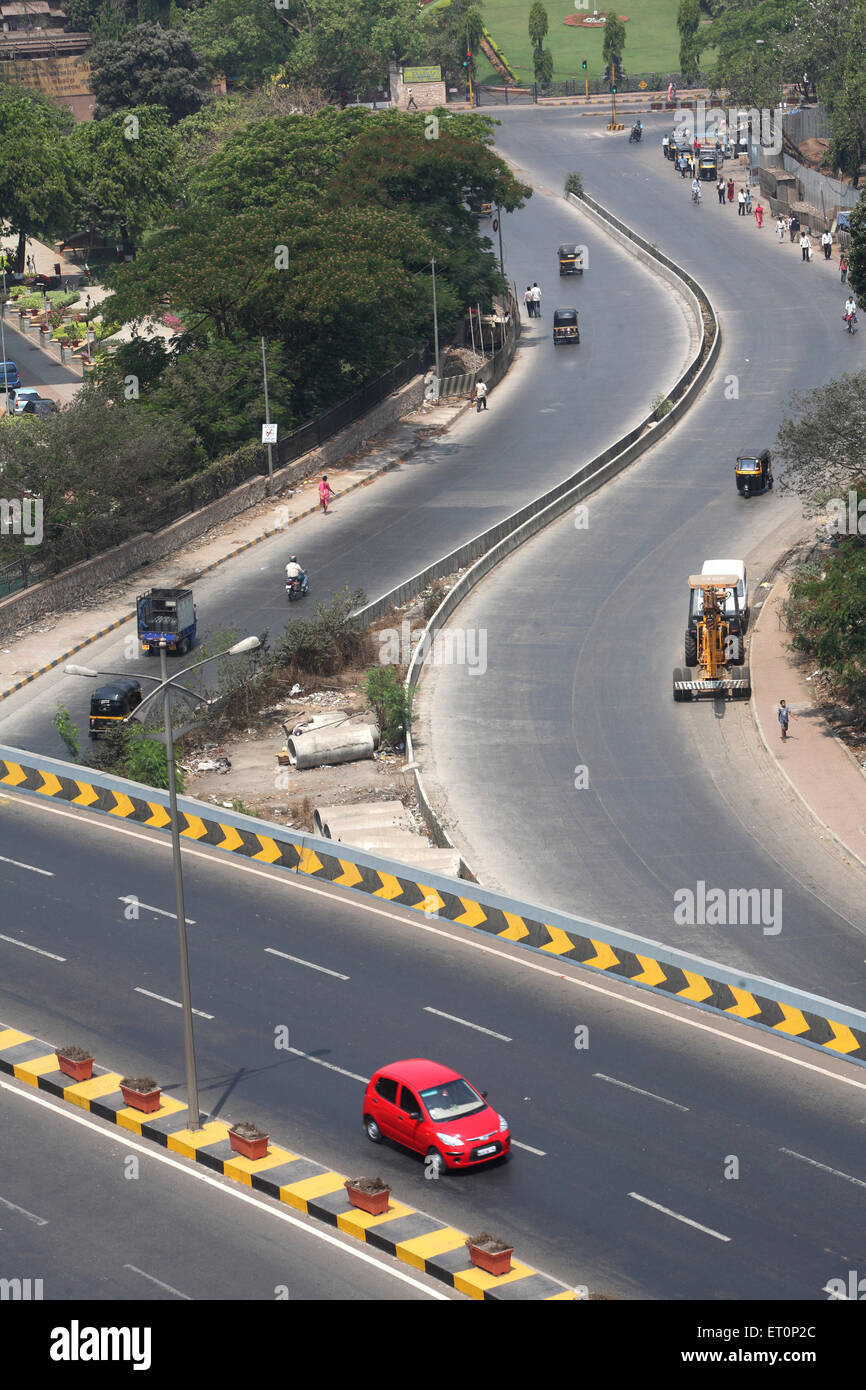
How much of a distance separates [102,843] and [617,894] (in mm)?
12950

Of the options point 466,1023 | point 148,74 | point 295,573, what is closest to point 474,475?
point 295,573

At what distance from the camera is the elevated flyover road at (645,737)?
4566 centimetres

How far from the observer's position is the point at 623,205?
137 metres

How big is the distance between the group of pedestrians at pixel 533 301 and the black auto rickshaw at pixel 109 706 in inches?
2450

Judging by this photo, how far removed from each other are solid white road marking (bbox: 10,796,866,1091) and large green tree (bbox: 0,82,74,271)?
8302 cm

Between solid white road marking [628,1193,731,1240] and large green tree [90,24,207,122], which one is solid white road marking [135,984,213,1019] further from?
large green tree [90,24,207,122]

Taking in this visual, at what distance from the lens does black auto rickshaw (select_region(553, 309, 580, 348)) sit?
105688mm

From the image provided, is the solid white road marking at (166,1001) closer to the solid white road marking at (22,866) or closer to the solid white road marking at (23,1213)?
the solid white road marking at (22,866)

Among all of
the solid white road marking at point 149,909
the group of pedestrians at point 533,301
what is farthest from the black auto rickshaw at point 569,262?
the solid white road marking at point 149,909

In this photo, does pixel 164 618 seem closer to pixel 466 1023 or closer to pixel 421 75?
pixel 466 1023

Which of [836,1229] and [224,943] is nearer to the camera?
[836,1229]

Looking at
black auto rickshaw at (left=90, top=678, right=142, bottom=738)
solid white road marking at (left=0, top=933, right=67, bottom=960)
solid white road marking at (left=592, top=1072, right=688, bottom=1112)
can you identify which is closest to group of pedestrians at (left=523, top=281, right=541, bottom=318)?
black auto rickshaw at (left=90, top=678, right=142, bottom=738)

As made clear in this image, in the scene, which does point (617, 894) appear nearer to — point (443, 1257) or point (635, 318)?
point (443, 1257)

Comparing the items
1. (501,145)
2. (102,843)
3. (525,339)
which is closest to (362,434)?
(525,339)
